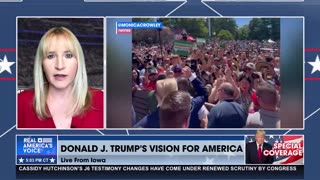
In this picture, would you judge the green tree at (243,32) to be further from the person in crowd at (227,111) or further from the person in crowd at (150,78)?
the person in crowd at (150,78)

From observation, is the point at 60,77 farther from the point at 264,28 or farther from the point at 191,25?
the point at 264,28

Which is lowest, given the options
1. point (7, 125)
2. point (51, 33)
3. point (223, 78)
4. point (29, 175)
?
point (29, 175)

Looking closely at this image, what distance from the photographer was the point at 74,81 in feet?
22.1

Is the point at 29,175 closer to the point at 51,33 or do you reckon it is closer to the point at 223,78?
the point at 51,33

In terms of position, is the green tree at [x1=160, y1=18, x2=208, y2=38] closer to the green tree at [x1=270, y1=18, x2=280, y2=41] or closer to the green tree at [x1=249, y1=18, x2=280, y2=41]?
the green tree at [x1=249, y1=18, x2=280, y2=41]

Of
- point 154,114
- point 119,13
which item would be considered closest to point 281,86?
point 154,114

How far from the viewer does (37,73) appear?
6703 millimetres

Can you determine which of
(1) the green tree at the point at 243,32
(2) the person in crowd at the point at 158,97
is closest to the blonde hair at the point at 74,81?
(2) the person in crowd at the point at 158,97

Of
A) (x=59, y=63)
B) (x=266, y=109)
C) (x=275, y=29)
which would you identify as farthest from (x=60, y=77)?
(x=275, y=29)

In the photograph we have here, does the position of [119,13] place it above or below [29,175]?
above

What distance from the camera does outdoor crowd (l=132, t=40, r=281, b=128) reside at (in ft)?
21.9

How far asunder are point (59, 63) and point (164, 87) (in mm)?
979

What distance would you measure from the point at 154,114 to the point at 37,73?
3.69 ft

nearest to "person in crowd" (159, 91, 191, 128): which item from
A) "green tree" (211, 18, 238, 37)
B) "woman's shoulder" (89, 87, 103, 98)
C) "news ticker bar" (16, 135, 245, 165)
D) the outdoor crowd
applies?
the outdoor crowd
